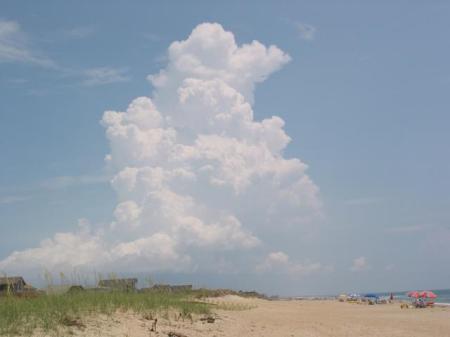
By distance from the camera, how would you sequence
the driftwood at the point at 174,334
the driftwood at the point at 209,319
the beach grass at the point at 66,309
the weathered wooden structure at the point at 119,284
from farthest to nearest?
the weathered wooden structure at the point at 119,284, the driftwood at the point at 209,319, the driftwood at the point at 174,334, the beach grass at the point at 66,309

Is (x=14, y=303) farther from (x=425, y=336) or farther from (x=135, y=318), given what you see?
(x=425, y=336)

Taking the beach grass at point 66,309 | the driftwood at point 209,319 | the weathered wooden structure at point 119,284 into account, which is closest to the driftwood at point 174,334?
the beach grass at point 66,309

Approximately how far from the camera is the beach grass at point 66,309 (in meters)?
10.8

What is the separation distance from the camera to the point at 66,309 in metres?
12.3

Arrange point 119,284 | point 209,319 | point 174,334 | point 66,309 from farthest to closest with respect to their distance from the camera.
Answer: point 119,284, point 209,319, point 174,334, point 66,309

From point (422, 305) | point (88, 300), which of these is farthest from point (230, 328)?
point (422, 305)

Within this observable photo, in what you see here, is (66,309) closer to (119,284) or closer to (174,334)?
(174,334)

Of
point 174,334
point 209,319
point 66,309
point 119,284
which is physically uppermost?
point 119,284

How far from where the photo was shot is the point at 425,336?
17797mm

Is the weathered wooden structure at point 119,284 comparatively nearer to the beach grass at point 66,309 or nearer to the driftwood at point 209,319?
the beach grass at point 66,309

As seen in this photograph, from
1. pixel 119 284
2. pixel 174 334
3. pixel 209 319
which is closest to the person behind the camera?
pixel 174 334

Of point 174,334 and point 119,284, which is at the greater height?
→ point 119,284

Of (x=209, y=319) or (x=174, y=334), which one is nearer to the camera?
(x=174, y=334)

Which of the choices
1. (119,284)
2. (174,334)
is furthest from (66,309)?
(119,284)
